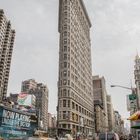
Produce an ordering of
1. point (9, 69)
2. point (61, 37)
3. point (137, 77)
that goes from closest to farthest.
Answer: point (61, 37), point (9, 69), point (137, 77)

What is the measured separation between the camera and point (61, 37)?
109938 millimetres

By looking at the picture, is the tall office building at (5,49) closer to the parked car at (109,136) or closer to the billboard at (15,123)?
the parked car at (109,136)

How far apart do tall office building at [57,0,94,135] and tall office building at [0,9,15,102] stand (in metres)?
43.4

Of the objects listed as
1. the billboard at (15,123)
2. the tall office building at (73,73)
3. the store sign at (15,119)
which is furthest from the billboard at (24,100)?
the store sign at (15,119)

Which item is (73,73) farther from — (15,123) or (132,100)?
(15,123)

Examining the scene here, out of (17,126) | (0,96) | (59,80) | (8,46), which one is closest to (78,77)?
(59,80)

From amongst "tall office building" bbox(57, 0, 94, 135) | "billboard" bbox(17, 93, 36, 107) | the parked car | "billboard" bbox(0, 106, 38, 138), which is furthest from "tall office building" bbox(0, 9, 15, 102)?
"billboard" bbox(0, 106, 38, 138)

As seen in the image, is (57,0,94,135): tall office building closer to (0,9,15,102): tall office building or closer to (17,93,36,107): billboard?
(17,93,36,107): billboard

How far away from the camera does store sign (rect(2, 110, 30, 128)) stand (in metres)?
18.8

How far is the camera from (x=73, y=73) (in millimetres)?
105625

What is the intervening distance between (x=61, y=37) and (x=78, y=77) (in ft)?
65.2

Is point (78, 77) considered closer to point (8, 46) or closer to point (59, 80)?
point (59, 80)

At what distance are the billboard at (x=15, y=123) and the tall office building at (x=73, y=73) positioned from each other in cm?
7392

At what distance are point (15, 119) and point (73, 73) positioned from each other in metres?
85.9
